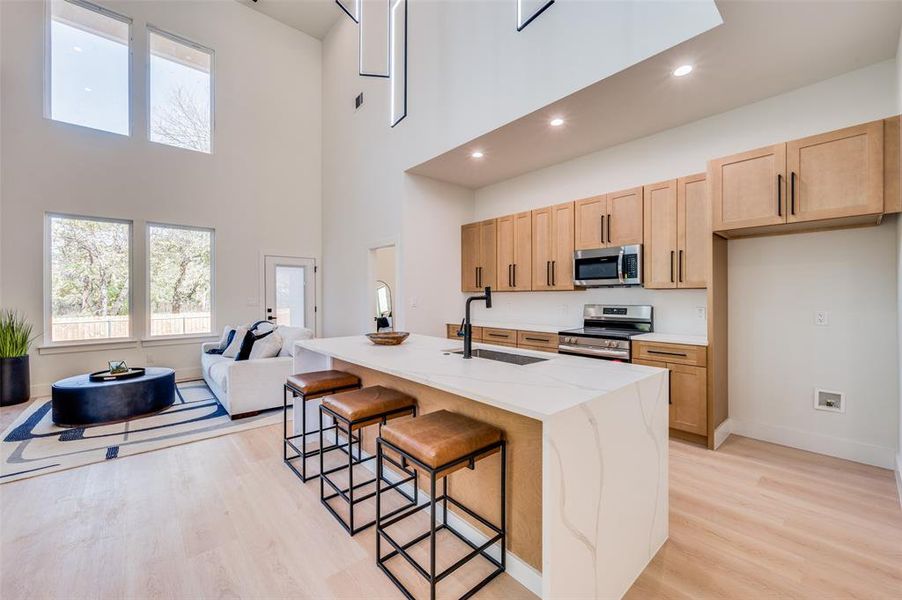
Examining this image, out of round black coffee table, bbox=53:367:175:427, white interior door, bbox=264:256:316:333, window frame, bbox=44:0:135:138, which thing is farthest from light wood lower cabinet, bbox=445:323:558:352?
window frame, bbox=44:0:135:138

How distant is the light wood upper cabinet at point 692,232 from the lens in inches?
124

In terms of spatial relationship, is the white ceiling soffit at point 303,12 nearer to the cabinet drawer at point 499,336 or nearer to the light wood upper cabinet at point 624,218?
the light wood upper cabinet at point 624,218

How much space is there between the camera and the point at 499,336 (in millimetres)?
4527

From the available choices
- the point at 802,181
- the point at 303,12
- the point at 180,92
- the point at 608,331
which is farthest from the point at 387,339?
the point at 303,12

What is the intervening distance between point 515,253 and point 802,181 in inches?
106

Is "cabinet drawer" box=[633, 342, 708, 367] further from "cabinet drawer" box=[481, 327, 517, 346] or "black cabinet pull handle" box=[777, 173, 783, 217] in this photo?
"cabinet drawer" box=[481, 327, 517, 346]

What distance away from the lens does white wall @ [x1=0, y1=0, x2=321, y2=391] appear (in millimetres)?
4617

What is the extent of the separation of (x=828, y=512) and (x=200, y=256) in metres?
7.39

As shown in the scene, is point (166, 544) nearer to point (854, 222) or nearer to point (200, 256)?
point (854, 222)

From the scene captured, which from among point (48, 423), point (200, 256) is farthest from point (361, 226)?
point (48, 423)

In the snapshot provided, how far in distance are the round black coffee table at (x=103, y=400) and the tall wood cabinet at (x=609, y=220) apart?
15.4 ft

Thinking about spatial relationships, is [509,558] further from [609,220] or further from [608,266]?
[609,220]

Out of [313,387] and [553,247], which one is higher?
[553,247]

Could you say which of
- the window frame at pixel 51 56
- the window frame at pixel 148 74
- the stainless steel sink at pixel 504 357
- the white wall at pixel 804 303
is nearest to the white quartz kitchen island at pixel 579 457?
the stainless steel sink at pixel 504 357
